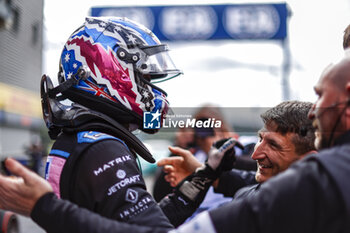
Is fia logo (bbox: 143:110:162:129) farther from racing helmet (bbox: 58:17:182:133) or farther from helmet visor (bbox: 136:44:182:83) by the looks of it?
helmet visor (bbox: 136:44:182:83)

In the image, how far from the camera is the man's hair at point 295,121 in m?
1.91

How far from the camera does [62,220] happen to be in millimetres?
1089

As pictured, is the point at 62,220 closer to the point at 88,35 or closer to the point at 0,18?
the point at 88,35

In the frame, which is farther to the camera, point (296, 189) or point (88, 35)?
A: point (88, 35)

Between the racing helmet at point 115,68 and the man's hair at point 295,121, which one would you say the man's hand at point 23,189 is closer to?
the racing helmet at point 115,68

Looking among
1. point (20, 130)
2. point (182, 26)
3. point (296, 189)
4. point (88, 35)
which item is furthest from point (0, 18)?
point (296, 189)

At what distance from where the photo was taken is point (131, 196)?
4.23 ft

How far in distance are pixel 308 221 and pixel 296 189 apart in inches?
Answer: 3.0

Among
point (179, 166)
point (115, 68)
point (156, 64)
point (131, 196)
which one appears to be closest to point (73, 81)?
point (115, 68)

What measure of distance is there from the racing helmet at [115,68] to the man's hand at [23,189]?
55cm

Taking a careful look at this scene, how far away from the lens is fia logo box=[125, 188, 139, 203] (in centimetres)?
128

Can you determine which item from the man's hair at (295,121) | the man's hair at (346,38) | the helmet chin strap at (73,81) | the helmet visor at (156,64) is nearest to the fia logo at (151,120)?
the helmet visor at (156,64)

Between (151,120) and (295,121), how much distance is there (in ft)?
2.23

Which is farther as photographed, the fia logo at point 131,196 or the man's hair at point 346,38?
the man's hair at point 346,38
